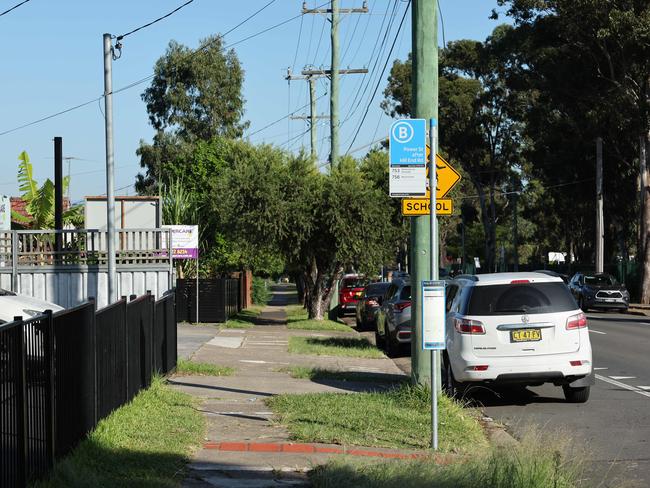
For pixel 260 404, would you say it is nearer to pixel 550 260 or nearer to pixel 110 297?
pixel 110 297

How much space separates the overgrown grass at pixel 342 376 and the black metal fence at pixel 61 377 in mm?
4116

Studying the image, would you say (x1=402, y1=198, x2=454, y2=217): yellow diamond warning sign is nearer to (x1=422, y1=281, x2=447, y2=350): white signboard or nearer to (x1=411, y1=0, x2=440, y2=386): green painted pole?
(x1=411, y1=0, x2=440, y2=386): green painted pole

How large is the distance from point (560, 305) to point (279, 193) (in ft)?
66.7

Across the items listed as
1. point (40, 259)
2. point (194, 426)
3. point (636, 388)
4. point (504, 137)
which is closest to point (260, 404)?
point (194, 426)

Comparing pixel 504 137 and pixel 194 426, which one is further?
pixel 504 137

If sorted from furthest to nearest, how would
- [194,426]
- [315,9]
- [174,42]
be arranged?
[174,42]
[315,9]
[194,426]

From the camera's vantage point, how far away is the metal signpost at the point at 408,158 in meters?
10.4

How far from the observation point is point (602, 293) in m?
43.0

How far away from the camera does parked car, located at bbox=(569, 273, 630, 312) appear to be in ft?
140

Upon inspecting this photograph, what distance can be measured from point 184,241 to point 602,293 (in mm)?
20659

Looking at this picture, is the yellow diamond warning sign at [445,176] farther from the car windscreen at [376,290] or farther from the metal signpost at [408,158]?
the car windscreen at [376,290]

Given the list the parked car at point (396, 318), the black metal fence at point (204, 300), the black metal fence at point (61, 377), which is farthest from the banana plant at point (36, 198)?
the black metal fence at point (61, 377)

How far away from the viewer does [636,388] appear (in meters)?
15.1

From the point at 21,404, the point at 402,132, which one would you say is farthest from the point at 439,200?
the point at 21,404
